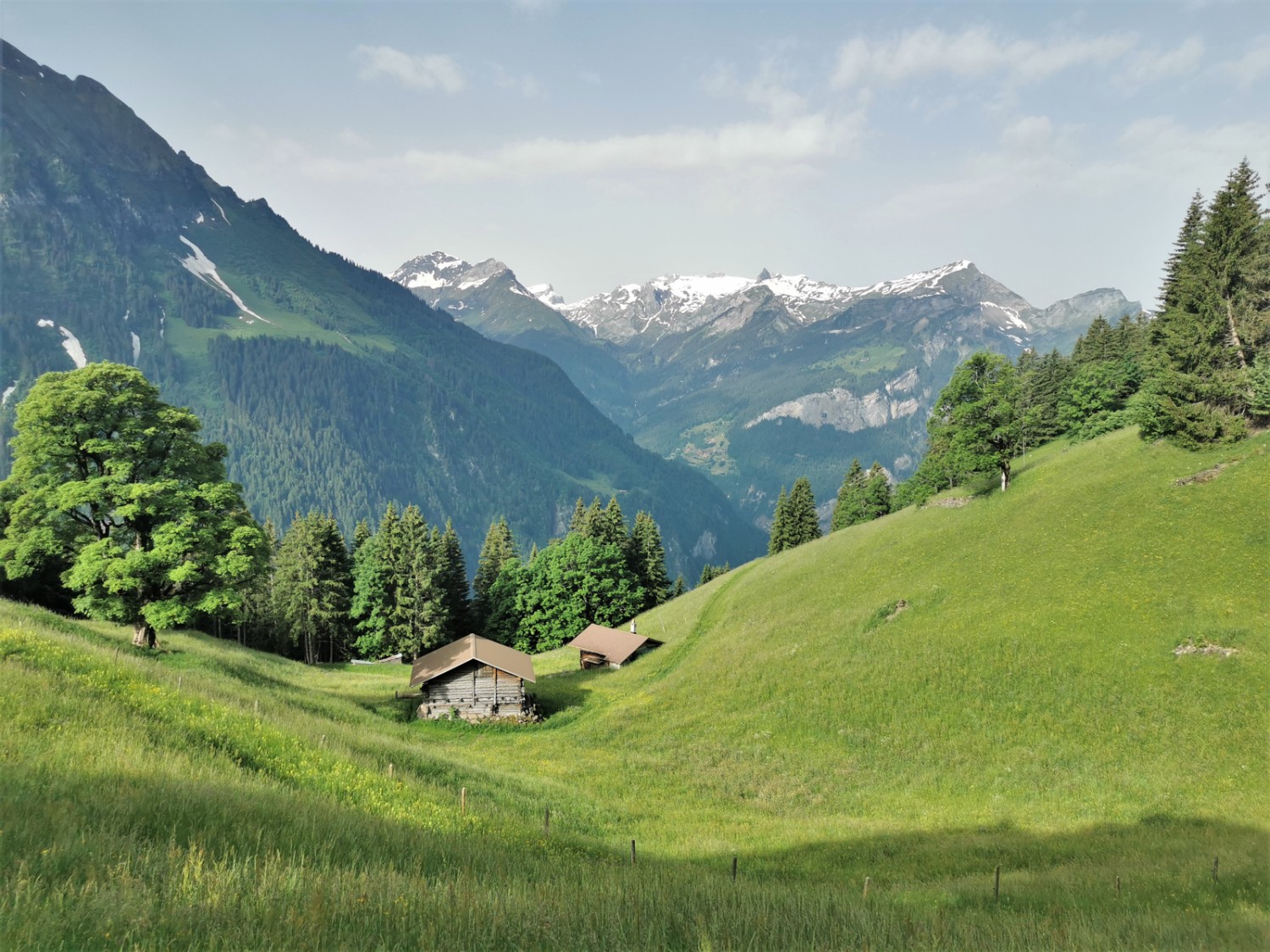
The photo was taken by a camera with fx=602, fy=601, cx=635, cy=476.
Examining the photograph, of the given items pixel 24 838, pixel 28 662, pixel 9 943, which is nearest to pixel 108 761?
pixel 24 838

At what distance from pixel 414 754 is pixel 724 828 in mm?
10866

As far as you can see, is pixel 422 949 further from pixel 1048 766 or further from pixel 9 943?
pixel 1048 766

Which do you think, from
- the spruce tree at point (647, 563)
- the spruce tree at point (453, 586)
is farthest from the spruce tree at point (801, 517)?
the spruce tree at point (453, 586)

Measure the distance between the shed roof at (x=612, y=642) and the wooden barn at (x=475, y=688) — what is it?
52.3ft

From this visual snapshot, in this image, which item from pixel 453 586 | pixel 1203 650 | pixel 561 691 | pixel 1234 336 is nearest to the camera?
pixel 1203 650

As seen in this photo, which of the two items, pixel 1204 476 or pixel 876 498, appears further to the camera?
pixel 876 498

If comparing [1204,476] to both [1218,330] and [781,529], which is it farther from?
[781,529]

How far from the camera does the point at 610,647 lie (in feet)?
182

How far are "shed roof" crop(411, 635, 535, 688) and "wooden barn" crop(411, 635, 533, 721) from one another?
53 mm

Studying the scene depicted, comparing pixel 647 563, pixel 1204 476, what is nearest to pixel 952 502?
pixel 1204 476

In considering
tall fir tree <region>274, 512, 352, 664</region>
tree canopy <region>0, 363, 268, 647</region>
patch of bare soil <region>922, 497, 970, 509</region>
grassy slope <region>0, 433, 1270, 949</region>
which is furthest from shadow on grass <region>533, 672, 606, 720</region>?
patch of bare soil <region>922, 497, 970, 509</region>

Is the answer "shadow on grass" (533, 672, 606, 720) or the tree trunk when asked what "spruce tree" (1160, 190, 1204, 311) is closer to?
the tree trunk

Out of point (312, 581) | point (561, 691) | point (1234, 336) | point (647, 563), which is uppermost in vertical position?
point (1234, 336)

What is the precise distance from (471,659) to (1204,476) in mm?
43828
